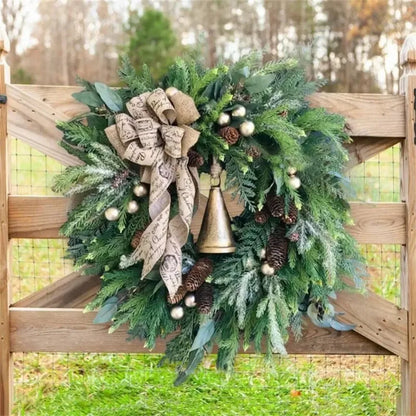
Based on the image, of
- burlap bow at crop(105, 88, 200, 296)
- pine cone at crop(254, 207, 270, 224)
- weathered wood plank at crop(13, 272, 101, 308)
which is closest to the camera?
burlap bow at crop(105, 88, 200, 296)

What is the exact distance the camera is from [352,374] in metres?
2.85

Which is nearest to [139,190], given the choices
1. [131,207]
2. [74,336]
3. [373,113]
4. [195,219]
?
[131,207]

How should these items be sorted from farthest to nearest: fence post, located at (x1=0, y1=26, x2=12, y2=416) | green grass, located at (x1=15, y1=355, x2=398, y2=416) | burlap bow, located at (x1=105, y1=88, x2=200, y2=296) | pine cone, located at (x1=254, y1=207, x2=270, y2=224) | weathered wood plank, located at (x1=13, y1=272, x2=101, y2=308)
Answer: green grass, located at (x1=15, y1=355, x2=398, y2=416) → weathered wood plank, located at (x1=13, y1=272, x2=101, y2=308) → fence post, located at (x1=0, y1=26, x2=12, y2=416) → pine cone, located at (x1=254, y1=207, x2=270, y2=224) → burlap bow, located at (x1=105, y1=88, x2=200, y2=296)

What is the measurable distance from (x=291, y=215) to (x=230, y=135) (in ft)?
1.07

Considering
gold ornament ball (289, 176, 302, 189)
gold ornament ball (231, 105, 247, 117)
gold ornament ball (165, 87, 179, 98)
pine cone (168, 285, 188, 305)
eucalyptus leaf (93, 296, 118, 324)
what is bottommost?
eucalyptus leaf (93, 296, 118, 324)

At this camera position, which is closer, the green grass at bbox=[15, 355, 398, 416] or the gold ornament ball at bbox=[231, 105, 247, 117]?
the gold ornament ball at bbox=[231, 105, 247, 117]

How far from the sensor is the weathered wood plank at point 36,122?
7.04 feet

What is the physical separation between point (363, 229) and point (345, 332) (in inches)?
16.3

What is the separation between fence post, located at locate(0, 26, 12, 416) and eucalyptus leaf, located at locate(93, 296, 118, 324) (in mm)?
442

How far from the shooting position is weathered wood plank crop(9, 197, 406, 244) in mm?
2164

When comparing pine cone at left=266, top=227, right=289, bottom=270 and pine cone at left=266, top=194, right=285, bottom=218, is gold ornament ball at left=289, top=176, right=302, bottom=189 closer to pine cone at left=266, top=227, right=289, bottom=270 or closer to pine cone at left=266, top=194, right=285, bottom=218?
pine cone at left=266, top=194, right=285, bottom=218

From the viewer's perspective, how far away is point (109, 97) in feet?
6.26

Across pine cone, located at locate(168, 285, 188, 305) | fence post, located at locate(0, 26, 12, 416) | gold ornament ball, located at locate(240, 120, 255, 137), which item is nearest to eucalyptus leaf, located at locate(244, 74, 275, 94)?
gold ornament ball, located at locate(240, 120, 255, 137)

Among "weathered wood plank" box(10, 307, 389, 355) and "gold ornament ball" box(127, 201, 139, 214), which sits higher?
"gold ornament ball" box(127, 201, 139, 214)
